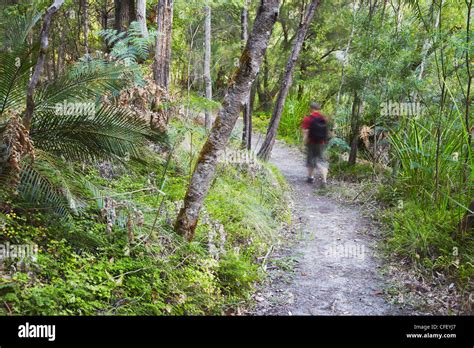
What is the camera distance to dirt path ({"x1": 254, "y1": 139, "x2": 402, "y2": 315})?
503 cm

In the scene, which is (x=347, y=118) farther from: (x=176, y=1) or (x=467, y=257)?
(x=467, y=257)

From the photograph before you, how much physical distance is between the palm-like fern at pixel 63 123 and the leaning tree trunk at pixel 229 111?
897 millimetres

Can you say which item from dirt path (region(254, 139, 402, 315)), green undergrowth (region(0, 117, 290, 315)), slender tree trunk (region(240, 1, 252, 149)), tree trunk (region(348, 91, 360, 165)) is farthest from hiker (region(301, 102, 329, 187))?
green undergrowth (region(0, 117, 290, 315))

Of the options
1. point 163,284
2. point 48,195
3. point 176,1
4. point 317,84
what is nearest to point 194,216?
point 163,284

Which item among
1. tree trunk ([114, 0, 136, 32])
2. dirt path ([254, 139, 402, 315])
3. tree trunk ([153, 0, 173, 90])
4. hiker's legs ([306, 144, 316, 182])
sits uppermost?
tree trunk ([114, 0, 136, 32])

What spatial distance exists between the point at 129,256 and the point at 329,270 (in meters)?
2.94

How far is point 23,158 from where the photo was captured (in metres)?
4.12

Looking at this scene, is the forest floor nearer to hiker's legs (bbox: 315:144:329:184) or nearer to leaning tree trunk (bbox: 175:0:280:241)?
hiker's legs (bbox: 315:144:329:184)

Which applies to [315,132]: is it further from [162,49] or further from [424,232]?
Result: [424,232]

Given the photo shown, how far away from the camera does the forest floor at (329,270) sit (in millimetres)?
5039

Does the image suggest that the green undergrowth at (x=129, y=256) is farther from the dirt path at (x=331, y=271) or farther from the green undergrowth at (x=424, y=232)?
the green undergrowth at (x=424, y=232)

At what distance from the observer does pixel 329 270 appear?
6.04 m

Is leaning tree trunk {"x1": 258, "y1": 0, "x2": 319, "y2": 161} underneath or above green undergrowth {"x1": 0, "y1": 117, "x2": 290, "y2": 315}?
above

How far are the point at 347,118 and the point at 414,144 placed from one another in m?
4.11
